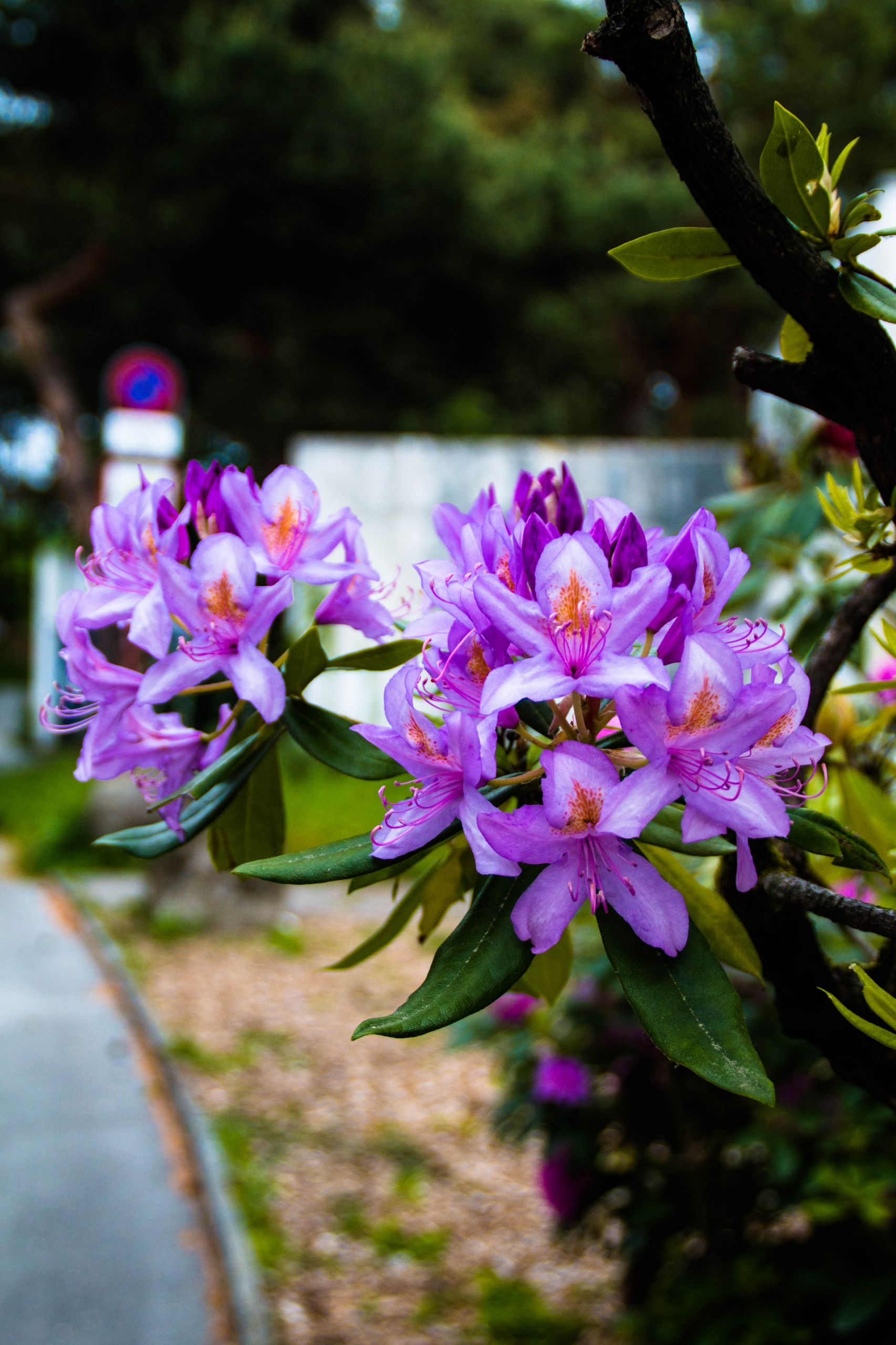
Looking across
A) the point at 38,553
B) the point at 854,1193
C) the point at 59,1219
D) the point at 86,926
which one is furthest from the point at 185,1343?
the point at 38,553

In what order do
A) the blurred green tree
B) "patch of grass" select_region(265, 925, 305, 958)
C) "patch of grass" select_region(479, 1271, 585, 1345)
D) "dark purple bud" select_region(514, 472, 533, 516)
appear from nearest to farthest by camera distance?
1. "dark purple bud" select_region(514, 472, 533, 516)
2. "patch of grass" select_region(479, 1271, 585, 1345)
3. "patch of grass" select_region(265, 925, 305, 958)
4. the blurred green tree

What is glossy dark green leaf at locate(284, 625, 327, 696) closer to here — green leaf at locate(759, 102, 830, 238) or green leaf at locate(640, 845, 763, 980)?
green leaf at locate(640, 845, 763, 980)

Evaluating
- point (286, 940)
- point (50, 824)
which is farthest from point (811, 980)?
point (50, 824)

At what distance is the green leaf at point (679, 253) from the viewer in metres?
0.66

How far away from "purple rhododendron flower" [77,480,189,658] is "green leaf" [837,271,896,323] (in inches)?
15.8

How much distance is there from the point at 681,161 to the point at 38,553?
15.8 metres

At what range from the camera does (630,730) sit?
536mm

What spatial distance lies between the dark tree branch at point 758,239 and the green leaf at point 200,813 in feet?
1.25

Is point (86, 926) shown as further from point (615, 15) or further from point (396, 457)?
point (615, 15)

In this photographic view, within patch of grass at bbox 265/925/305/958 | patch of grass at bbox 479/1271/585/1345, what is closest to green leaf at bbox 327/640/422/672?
patch of grass at bbox 479/1271/585/1345

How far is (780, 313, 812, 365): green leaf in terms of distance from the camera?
2.27 ft

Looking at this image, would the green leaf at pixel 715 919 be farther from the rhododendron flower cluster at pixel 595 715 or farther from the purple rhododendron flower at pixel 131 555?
the purple rhododendron flower at pixel 131 555

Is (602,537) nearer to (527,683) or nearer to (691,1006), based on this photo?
(527,683)

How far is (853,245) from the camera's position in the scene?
634 millimetres
